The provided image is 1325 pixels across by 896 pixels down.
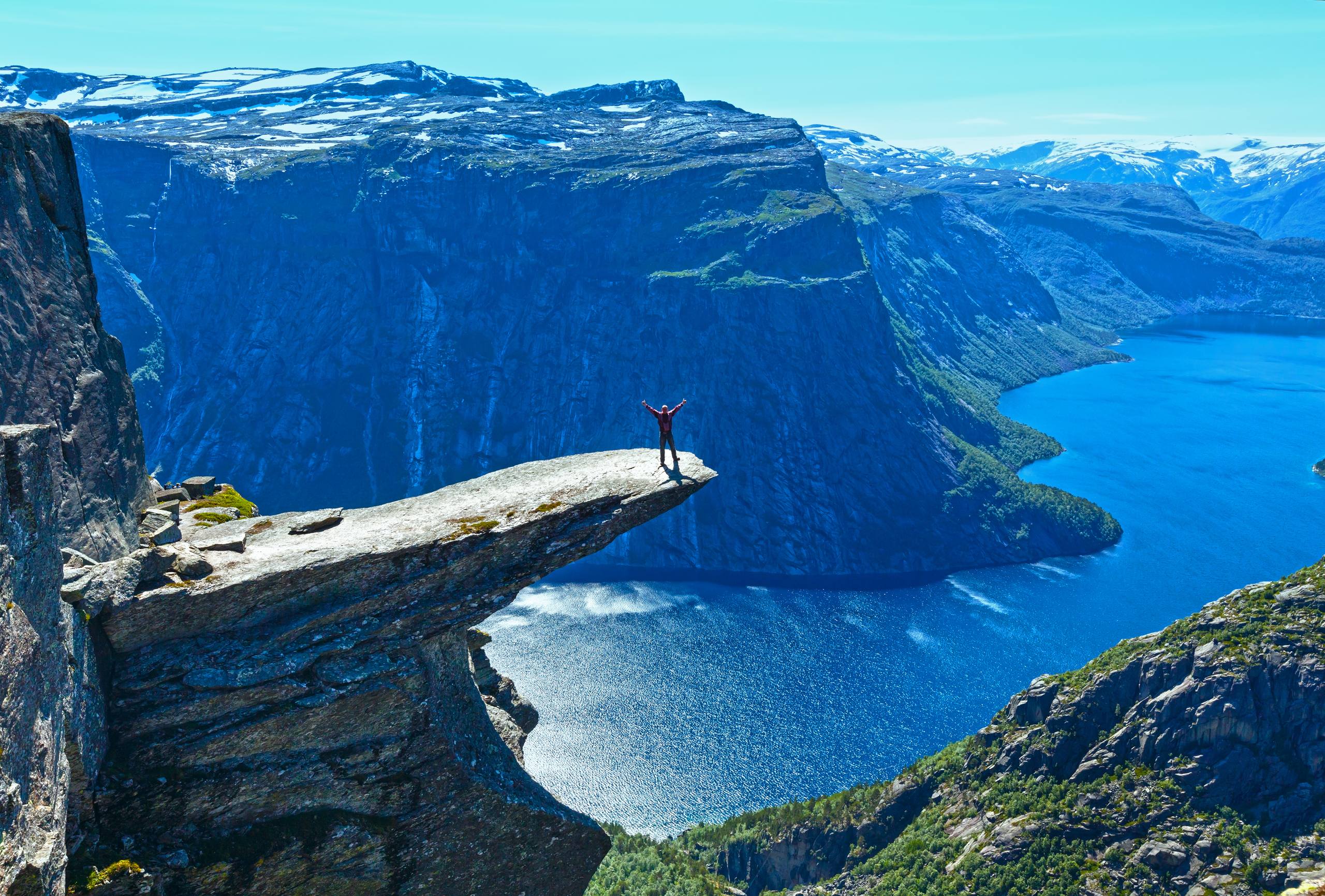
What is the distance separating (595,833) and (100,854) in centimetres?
1486

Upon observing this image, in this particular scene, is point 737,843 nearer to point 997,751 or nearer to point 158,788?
point 997,751

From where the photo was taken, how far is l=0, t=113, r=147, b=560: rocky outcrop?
2591 cm

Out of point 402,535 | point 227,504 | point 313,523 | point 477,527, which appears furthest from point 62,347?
point 477,527

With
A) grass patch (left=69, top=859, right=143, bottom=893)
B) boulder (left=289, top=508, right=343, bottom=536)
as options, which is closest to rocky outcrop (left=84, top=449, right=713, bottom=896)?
boulder (left=289, top=508, right=343, bottom=536)

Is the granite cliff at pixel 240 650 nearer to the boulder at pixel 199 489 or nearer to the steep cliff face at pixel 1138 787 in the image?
the boulder at pixel 199 489

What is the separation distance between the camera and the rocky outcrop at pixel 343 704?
81.2 ft

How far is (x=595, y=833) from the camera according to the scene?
102 feet

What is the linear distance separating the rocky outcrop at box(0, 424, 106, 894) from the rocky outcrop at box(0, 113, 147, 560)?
→ 8.31 ft

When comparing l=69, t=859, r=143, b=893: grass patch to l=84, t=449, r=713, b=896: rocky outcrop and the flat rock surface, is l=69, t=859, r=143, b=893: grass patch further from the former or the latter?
the flat rock surface

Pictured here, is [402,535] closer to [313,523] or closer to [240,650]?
[313,523]

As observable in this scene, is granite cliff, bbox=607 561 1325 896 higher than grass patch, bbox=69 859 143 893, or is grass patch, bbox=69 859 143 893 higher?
grass patch, bbox=69 859 143 893

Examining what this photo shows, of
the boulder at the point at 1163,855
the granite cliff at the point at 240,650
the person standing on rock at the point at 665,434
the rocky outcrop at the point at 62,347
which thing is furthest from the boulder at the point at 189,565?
the boulder at the point at 1163,855

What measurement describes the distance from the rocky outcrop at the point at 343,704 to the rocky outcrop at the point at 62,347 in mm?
2819

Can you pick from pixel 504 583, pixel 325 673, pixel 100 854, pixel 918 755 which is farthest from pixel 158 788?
pixel 918 755
